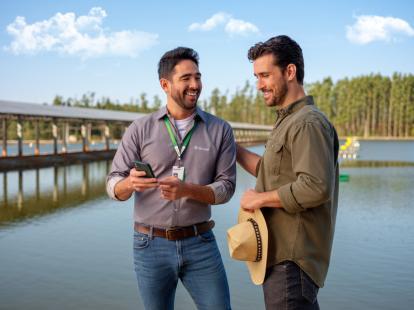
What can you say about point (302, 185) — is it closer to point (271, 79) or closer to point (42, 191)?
point (271, 79)

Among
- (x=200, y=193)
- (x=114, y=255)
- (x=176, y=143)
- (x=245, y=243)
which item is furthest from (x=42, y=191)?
(x=245, y=243)

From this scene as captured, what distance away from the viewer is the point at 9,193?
606 inches

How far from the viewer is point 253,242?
92.7 inches

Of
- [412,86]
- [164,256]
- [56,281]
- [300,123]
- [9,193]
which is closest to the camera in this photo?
[300,123]

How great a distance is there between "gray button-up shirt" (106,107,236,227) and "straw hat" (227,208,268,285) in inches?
13.2

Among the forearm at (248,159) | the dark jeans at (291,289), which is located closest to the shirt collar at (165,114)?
the forearm at (248,159)

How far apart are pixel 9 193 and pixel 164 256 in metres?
14.1

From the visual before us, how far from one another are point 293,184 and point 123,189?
961 mm

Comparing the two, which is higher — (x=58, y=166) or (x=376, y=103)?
(x=376, y=103)

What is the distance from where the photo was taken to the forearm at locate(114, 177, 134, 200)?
257 cm

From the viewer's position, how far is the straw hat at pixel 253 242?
2330 millimetres

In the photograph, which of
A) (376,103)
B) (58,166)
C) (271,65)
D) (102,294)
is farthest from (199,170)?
(376,103)

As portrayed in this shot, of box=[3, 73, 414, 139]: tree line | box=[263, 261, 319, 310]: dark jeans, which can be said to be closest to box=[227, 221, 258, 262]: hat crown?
box=[263, 261, 319, 310]: dark jeans

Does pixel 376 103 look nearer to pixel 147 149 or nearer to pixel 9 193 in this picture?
pixel 9 193
